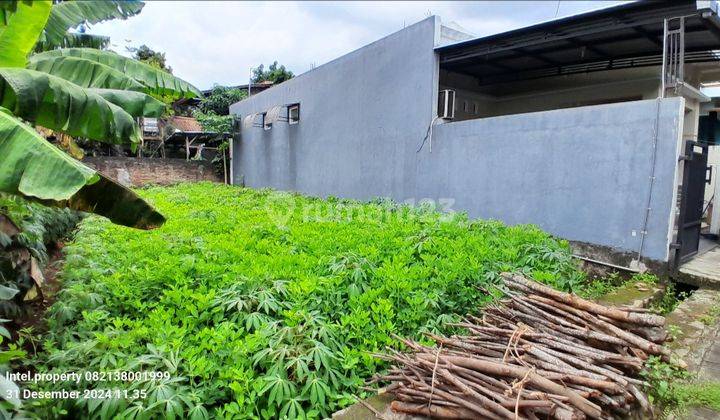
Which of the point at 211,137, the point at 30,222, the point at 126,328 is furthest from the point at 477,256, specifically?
the point at 211,137

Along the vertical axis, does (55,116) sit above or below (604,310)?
above

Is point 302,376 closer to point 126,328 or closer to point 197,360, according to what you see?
point 197,360

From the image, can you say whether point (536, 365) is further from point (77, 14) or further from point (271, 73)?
point (271, 73)

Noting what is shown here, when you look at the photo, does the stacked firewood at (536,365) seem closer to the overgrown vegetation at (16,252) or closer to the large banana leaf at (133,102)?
the overgrown vegetation at (16,252)

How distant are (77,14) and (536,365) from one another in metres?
6.72

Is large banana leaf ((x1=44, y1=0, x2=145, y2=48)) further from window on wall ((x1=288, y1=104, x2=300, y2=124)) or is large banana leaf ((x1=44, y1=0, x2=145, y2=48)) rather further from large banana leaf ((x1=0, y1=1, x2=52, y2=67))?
window on wall ((x1=288, y1=104, x2=300, y2=124))

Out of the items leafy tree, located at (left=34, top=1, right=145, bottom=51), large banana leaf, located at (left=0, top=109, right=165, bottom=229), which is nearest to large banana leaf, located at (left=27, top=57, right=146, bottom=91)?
leafy tree, located at (left=34, top=1, right=145, bottom=51)

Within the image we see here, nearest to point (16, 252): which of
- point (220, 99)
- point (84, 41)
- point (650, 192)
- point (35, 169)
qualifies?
point (35, 169)

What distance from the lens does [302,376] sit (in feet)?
7.32

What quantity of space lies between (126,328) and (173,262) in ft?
2.60

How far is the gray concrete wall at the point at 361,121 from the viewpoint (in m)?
7.88

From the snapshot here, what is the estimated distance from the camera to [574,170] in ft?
18.1

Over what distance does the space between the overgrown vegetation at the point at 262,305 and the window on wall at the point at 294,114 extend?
26.0ft

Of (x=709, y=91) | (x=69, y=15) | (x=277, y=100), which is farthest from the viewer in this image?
(x=277, y=100)
